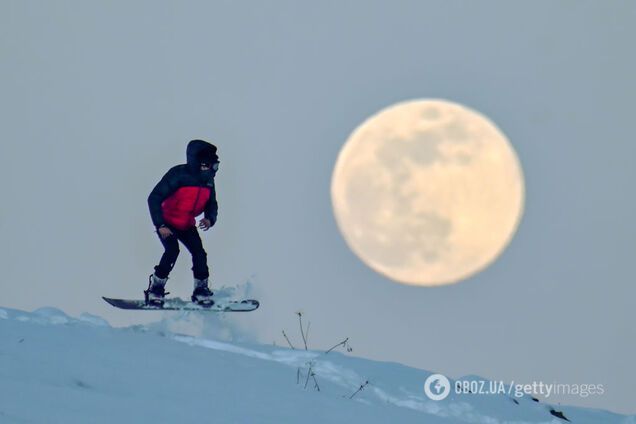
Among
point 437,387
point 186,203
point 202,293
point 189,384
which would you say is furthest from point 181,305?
point 189,384

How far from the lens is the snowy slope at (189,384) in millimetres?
5215

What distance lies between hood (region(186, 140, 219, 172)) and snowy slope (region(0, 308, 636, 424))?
3.60 metres

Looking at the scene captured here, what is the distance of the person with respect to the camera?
1238 centimetres

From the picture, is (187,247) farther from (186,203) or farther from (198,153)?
(198,153)

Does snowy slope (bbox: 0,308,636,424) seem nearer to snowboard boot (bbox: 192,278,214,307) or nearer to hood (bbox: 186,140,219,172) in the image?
hood (bbox: 186,140,219,172)

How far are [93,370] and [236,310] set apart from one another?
694 cm

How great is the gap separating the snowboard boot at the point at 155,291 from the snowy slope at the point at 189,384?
13.1 feet

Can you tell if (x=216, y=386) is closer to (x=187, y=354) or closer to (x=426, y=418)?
(x=187, y=354)

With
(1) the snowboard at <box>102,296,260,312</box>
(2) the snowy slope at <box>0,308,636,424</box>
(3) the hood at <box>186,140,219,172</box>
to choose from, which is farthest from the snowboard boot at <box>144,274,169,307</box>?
(2) the snowy slope at <box>0,308,636,424</box>

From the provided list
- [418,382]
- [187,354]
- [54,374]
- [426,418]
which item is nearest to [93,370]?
[54,374]

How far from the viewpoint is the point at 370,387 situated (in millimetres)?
8305

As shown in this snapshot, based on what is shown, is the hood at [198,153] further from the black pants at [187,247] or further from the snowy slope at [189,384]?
the snowy slope at [189,384]

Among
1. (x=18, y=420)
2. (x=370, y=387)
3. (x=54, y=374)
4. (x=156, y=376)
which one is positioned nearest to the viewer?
(x=18, y=420)

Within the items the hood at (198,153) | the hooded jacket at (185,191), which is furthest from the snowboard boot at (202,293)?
the hood at (198,153)
